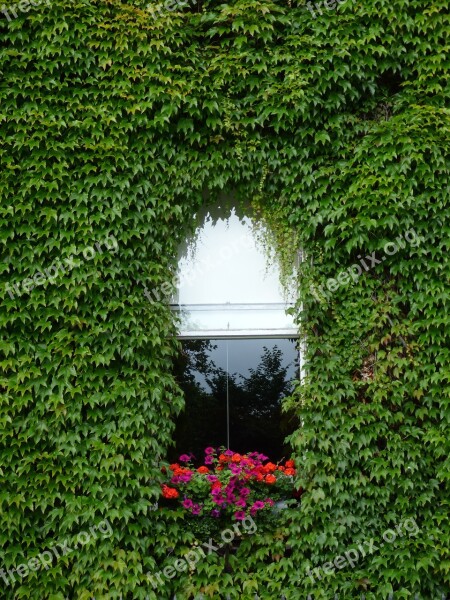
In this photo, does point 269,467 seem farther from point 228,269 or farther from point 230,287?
point 228,269

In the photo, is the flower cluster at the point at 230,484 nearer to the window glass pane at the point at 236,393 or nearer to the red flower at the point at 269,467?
the red flower at the point at 269,467

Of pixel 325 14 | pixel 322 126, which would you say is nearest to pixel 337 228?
pixel 322 126

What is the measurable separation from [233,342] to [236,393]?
0.46m

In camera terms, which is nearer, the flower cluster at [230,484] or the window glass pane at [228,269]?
the flower cluster at [230,484]

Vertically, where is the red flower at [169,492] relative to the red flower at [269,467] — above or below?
below

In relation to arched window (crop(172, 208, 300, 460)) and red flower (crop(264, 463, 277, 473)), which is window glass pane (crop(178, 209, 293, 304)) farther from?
red flower (crop(264, 463, 277, 473))

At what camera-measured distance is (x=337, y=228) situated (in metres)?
5.90

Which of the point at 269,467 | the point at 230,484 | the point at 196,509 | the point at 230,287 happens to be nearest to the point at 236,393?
the point at 269,467

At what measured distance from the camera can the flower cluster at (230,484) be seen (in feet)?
18.5

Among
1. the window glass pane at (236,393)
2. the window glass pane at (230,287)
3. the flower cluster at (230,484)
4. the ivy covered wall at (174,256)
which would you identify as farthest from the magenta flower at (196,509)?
the window glass pane at (230,287)

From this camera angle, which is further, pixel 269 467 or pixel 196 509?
pixel 269 467

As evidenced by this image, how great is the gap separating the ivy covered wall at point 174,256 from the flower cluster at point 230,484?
181 millimetres

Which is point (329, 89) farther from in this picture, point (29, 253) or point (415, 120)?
point (29, 253)

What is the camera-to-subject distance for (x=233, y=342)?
6332 millimetres
